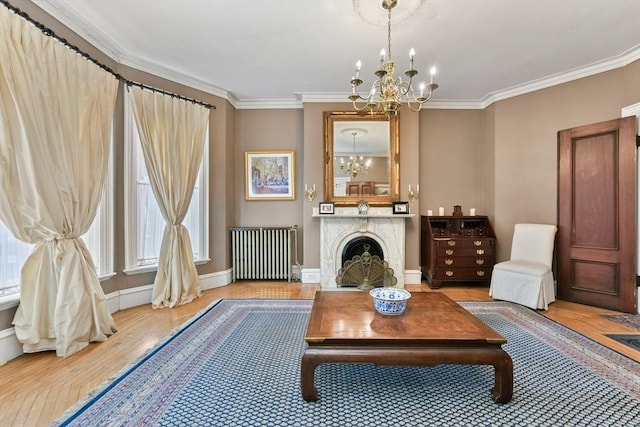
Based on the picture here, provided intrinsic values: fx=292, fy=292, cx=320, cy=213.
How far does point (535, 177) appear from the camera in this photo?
13.6 ft

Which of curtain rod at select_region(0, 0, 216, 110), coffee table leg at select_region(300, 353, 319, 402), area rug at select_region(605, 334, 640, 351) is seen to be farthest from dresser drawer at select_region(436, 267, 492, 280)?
curtain rod at select_region(0, 0, 216, 110)

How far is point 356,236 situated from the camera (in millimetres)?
4473

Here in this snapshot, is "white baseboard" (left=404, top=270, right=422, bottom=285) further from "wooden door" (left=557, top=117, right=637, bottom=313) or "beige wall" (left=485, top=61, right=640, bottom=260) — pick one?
"wooden door" (left=557, top=117, right=637, bottom=313)

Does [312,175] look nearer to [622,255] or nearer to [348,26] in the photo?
[348,26]

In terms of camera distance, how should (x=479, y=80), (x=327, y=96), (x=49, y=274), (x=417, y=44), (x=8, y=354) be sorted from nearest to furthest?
1. (x=8, y=354)
2. (x=49, y=274)
3. (x=417, y=44)
4. (x=479, y=80)
5. (x=327, y=96)

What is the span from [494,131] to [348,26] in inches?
118

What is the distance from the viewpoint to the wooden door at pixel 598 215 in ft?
10.7

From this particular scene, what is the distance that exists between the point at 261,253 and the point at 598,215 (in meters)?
4.47

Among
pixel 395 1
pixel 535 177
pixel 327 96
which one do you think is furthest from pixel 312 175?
pixel 535 177

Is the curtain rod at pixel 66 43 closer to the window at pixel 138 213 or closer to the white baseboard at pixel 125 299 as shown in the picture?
the window at pixel 138 213

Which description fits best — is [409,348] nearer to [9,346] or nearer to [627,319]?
[9,346]

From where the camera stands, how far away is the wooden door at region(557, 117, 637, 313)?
3273 mm

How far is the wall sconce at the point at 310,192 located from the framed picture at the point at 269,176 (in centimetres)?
34

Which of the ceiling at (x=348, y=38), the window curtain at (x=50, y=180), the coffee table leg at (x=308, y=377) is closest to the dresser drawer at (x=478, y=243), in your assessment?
the ceiling at (x=348, y=38)
